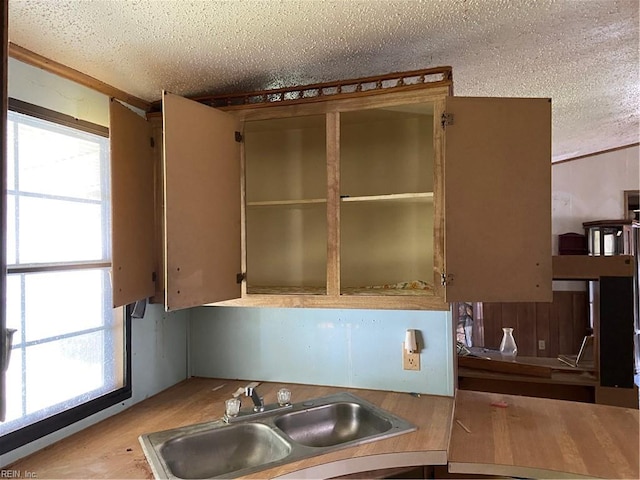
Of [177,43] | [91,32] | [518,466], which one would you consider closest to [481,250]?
[518,466]

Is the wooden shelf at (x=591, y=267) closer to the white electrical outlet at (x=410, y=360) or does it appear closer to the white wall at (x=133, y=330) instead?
the white electrical outlet at (x=410, y=360)

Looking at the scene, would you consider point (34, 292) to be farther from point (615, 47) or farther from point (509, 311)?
point (509, 311)

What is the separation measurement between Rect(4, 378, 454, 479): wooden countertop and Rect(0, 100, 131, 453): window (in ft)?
0.33

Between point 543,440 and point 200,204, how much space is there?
1427 mm

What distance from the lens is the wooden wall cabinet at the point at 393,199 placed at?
1565 millimetres

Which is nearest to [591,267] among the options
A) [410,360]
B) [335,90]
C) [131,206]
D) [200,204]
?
[410,360]

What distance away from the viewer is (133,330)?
189 cm

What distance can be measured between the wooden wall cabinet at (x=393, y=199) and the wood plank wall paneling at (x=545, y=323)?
348 cm

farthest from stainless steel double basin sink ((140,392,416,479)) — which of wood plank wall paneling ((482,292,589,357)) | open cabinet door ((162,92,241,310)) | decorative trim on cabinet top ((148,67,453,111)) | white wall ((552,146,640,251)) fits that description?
white wall ((552,146,640,251))

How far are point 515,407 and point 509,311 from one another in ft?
11.9

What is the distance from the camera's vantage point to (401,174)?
2189mm

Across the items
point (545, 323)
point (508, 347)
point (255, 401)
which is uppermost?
point (255, 401)

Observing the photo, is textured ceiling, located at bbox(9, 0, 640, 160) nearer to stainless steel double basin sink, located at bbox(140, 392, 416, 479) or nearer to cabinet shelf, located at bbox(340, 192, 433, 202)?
cabinet shelf, located at bbox(340, 192, 433, 202)

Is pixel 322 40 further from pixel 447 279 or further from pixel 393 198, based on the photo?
pixel 447 279
